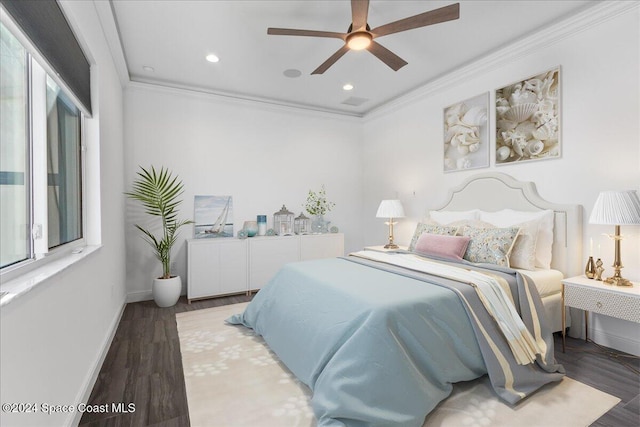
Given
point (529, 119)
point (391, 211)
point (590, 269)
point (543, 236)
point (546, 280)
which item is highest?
point (529, 119)

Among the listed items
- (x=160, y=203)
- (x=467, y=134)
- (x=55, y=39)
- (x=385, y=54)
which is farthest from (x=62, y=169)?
(x=467, y=134)

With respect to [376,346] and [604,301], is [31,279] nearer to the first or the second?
[376,346]

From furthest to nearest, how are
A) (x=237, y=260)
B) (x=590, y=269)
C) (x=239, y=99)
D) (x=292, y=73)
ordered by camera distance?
(x=239, y=99) → (x=237, y=260) → (x=292, y=73) → (x=590, y=269)

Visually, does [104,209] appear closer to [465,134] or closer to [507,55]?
[465,134]

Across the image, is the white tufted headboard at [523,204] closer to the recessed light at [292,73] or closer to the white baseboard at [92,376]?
the recessed light at [292,73]

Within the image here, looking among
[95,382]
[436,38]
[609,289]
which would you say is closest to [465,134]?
[436,38]

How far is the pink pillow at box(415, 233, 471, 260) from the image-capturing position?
3.07 meters

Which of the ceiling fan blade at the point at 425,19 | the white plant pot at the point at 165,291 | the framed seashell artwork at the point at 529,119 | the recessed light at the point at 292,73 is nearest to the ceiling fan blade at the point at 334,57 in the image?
the ceiling fan blade at the point at 425,19

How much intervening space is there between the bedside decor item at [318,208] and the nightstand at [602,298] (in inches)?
127

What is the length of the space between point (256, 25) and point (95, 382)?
301 cm

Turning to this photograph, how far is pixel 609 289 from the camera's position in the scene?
2.37 meters

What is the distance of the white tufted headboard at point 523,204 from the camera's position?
9.46 ft

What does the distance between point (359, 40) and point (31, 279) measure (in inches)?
96.1

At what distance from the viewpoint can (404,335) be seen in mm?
1903
